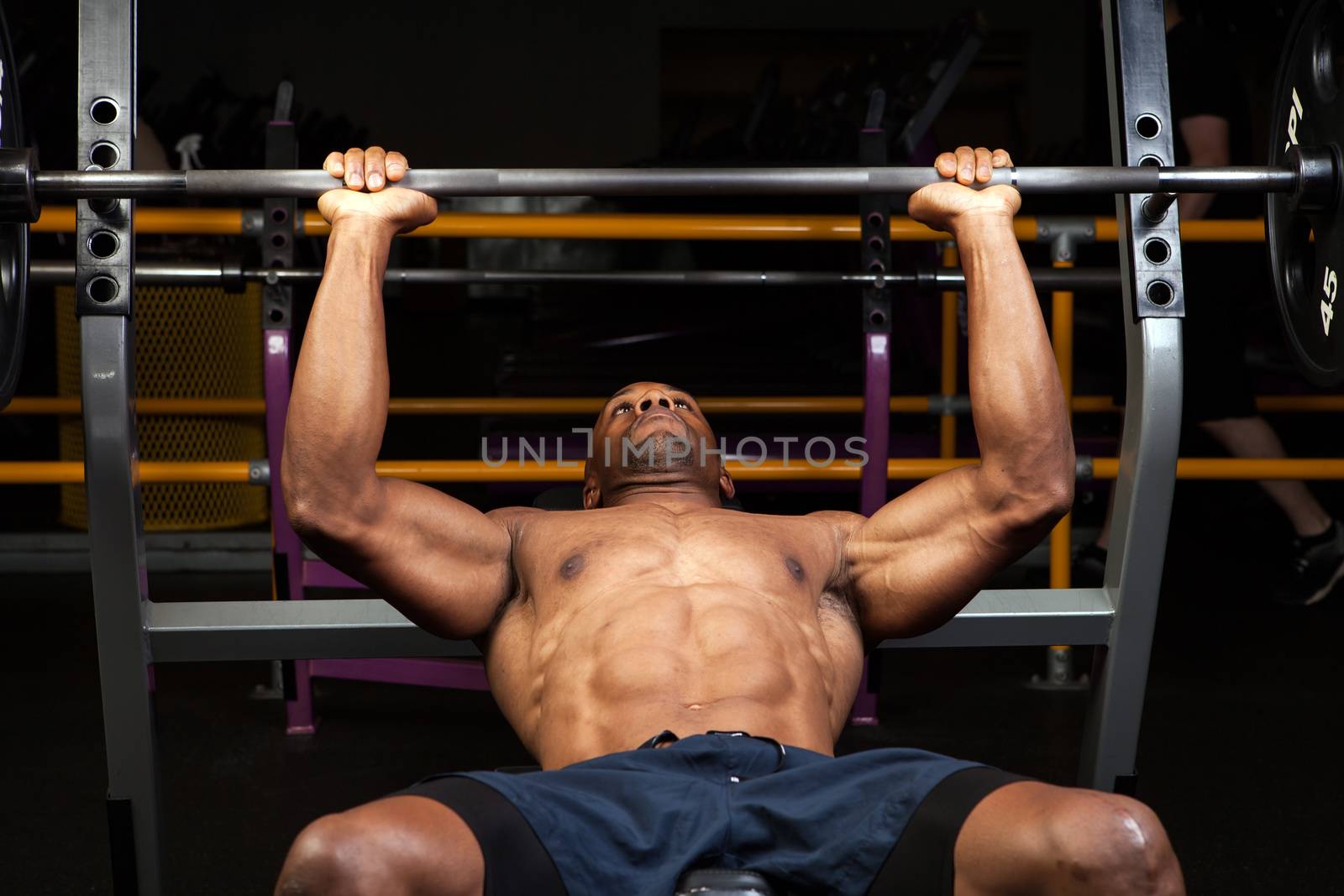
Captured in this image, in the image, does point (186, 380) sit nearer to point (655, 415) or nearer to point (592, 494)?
point (592, 494)

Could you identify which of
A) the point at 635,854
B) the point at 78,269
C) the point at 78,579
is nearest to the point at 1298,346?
the point at 635,854

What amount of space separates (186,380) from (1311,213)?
3264 mm

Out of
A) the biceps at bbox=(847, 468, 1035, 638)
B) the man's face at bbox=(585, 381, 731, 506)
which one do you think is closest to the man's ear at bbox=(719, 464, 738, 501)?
the man's face at bbox=(585, 381, 731, 506)

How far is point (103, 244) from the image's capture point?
1526 millimetres

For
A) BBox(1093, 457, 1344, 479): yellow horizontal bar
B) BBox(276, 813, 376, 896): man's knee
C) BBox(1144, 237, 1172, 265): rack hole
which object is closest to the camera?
BBox(276, 813, 376, 896): man's knee

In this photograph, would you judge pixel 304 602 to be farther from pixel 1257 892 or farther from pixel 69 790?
pixel 1257 892

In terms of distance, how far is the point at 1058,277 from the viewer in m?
2.44

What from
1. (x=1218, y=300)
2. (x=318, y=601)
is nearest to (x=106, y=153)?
(x=318, y=601)

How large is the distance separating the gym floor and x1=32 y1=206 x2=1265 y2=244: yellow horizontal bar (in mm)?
938

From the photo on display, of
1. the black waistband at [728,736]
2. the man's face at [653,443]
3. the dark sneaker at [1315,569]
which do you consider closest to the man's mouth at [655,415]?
the man's face at [653,443]

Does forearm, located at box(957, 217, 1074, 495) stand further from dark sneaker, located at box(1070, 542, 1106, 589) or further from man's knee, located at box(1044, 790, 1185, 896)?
dark sneaker, located at box(1070, 542, 1106, 589)

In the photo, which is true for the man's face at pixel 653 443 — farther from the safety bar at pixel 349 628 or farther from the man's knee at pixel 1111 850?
the man's knee at pixel 1111 850

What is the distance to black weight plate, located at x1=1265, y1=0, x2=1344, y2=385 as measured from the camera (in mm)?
1553

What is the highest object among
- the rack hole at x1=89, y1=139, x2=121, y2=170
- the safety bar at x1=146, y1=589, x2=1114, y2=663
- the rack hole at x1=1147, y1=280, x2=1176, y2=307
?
the rack hole at x1=89, y1=139, x2=121, y2=170
